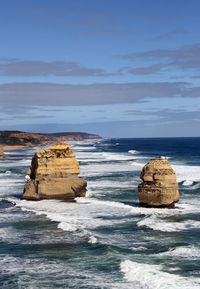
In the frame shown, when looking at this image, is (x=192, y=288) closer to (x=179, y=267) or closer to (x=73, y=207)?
(x=179, y=267)

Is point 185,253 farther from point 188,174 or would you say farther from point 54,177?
point 188,174

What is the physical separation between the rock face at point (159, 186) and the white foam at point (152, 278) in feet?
36.1

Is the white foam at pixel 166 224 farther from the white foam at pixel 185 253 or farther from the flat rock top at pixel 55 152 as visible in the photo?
the flat rock top at pixel 55 152

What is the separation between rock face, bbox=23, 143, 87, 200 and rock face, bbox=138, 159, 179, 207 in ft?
20.5

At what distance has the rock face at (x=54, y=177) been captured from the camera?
32.4 m

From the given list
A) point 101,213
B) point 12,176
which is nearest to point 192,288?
point 101,213

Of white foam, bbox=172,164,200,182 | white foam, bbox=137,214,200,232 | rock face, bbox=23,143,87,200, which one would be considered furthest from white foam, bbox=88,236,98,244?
white foam, bbox=172,164,200,182

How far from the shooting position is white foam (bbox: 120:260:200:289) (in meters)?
15.1

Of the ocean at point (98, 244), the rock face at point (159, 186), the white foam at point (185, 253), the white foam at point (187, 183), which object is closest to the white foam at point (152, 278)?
the ocean at point (98, 244)

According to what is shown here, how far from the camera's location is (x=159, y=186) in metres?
27.8

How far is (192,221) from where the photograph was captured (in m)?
25.0

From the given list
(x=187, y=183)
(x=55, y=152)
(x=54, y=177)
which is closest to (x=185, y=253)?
(x=54, y=177)

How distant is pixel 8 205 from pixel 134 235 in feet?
38.1

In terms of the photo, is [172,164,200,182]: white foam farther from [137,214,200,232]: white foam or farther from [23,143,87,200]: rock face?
[137,214,200,232]: white foam
